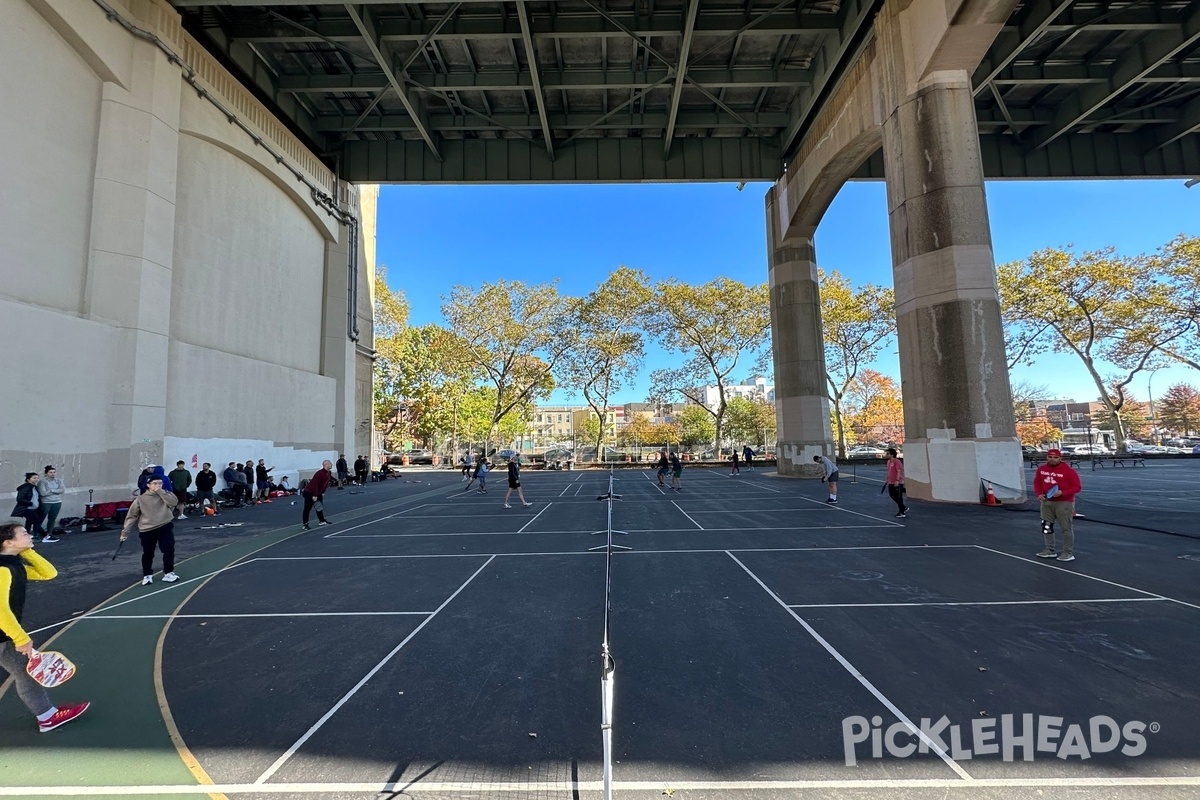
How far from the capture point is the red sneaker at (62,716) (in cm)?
381

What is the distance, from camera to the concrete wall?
12.7 meters

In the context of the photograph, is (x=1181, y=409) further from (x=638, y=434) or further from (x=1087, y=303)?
(x=638, y=434)

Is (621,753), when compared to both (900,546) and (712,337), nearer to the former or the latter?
(900,546)

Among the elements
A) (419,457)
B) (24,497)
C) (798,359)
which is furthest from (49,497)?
(419,457)

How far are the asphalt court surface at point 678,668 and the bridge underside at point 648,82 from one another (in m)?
18.0

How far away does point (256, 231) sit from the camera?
21422 millimetres

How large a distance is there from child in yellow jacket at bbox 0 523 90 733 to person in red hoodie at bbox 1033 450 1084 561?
11.6m

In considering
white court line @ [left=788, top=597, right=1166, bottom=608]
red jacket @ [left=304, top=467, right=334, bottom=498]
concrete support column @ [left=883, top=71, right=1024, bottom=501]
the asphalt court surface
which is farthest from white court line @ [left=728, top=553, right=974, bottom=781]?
concrete support column @ [left=883, top=71, right=1024, bottom=501]

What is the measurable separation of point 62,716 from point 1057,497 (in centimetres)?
1216

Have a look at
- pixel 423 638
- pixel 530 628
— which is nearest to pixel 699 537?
pixel 530 628

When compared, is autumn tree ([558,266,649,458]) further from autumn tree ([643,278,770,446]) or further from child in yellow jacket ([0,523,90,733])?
child in yellow jacket ([0,523,90,733])

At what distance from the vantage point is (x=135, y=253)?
1489cm

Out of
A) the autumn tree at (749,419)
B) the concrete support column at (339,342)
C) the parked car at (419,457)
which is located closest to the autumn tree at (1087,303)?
the autumn tree at (749,419)

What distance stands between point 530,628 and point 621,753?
2461mm
